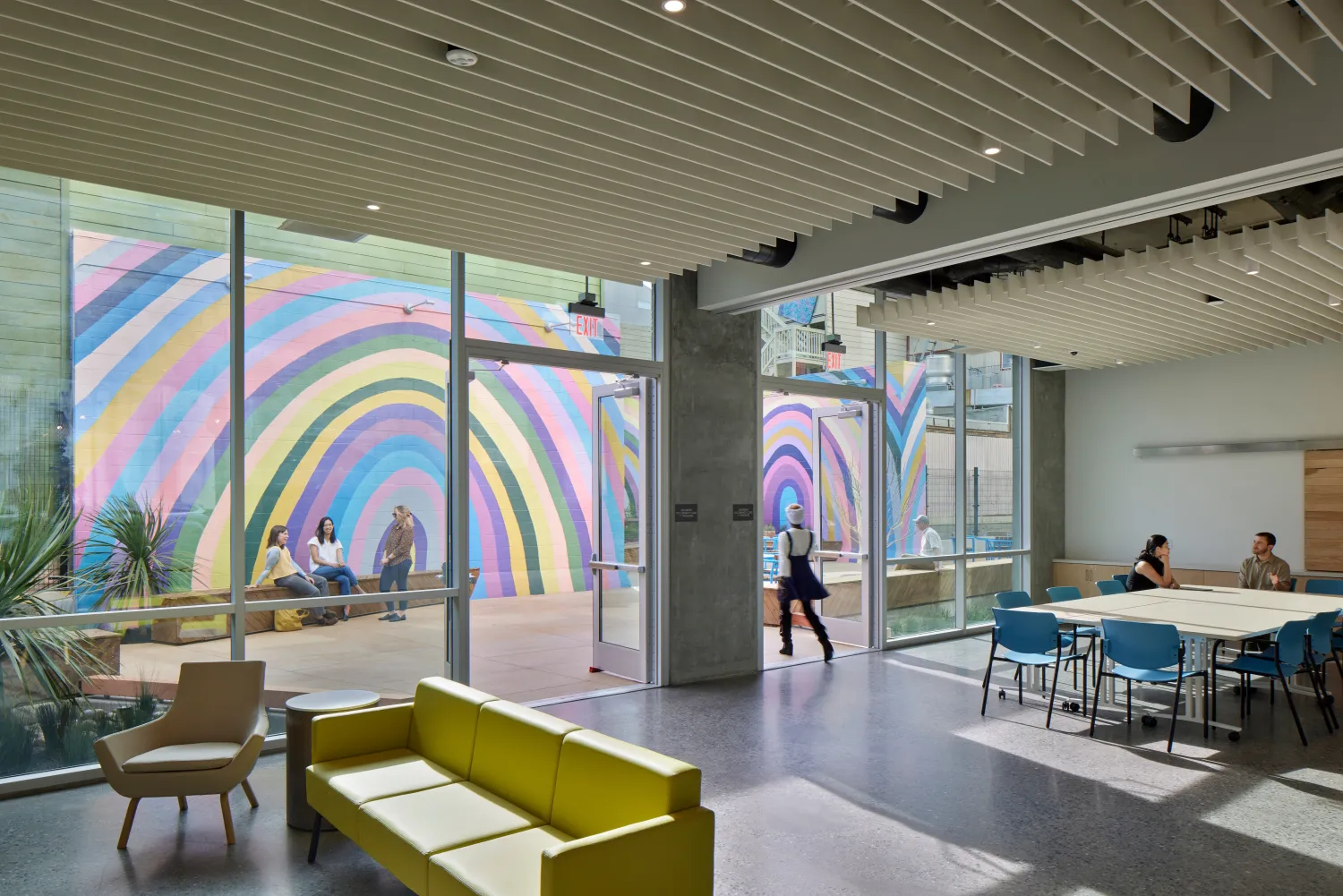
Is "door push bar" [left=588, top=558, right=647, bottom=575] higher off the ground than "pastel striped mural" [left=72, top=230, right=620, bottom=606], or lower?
lower

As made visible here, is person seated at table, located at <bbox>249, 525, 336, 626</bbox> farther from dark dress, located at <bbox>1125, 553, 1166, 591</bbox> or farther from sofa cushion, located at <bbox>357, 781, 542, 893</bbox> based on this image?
dark dress, located at <bbox>1125, 553, 1166, 591</bbox>

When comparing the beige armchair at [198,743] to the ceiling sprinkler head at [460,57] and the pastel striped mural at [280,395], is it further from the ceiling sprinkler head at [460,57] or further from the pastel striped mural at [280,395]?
the ceiling sprinkler head at [460,57]

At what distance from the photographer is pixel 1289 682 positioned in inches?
329

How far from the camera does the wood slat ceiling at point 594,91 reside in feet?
11.5

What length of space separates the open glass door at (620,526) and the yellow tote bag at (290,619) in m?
3.01

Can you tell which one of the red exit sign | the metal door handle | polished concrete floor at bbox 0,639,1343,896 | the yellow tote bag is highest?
the red exit sign

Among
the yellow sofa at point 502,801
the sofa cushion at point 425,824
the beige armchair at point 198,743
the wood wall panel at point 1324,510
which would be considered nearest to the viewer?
the yellow sofa at point 502,801

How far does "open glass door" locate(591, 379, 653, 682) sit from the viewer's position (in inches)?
333

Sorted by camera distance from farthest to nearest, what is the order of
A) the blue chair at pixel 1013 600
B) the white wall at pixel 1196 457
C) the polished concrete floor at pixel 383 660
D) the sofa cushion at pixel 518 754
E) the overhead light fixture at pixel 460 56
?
the white wall at pixel 1196 457 < the blue chair at pixel 1013 600 < the polished concrete floor at pixel 383 660 < the sofa cushion at pixel 518 754 < the overhead light fixture at pixel 460 56

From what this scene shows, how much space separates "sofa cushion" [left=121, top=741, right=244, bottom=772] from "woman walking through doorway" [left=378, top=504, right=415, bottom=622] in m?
2.12

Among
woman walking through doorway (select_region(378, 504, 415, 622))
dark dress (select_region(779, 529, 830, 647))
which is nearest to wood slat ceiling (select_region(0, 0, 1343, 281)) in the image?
woman walking through doorway (select_region(378, 504, 415, 622))

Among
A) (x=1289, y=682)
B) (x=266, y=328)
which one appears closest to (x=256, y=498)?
(x=266, y=328)

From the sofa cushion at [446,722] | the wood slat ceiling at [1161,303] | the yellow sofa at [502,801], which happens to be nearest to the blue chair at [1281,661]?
the wood slat ceiling at [1161,303]

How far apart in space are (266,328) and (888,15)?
4.97m
